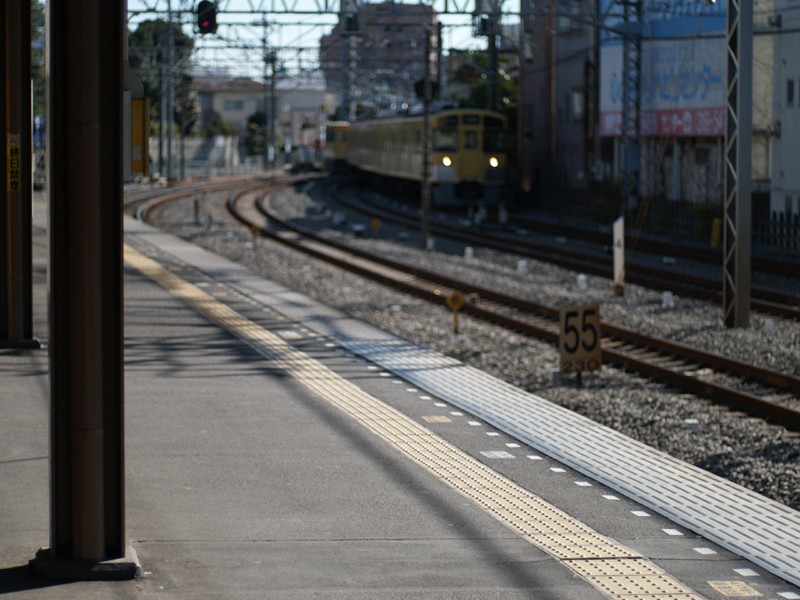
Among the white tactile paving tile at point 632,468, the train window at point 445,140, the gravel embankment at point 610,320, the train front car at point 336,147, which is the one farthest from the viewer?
the train front car at point 336,147

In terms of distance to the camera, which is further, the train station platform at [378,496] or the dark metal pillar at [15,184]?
the dark metal pillar at [15,184]

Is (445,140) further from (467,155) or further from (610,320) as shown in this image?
(610,320)

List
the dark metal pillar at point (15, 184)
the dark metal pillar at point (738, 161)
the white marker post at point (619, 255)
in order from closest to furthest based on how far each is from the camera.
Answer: the dark metal pillar at point (15, 184), the dark metal pillar at point (738, 161), the white marker post at point (619, 255)

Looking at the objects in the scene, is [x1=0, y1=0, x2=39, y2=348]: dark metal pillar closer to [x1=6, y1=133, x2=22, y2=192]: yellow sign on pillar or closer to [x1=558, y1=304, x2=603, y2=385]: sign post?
[x1=6, y1=133, x2=22, y2=192]: yellow sign on pillar

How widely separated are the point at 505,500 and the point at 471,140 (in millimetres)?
31198

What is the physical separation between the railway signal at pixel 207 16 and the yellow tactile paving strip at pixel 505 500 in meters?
15.9

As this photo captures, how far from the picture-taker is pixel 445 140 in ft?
126

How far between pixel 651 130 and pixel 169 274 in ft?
57.7

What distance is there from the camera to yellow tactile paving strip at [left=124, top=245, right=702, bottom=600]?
20.6 feet

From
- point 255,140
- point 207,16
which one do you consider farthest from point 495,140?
point 255,140

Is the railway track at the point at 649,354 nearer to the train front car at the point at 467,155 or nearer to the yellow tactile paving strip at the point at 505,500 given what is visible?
the yellow tactile paving strip at the point at 505,500

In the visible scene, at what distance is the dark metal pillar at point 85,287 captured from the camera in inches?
234

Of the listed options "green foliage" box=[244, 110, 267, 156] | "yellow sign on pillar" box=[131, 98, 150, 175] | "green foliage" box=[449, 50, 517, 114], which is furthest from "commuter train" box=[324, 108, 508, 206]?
"green foliage" box=[244, 110, 267, 156]

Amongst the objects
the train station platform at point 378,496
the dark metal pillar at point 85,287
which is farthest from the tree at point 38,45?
the dark metal pillar at point 85,287
